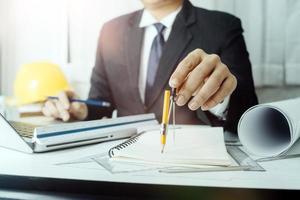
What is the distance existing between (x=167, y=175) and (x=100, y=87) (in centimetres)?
57

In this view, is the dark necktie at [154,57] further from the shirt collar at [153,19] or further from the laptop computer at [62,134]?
the laptop computer at [62,134]

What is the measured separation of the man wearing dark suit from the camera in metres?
0.87

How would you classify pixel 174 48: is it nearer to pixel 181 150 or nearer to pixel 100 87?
pixel 100 87

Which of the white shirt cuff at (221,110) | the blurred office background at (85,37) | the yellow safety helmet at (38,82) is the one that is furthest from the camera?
the yellow safety helmet at (38,82)

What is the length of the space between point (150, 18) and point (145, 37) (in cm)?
5

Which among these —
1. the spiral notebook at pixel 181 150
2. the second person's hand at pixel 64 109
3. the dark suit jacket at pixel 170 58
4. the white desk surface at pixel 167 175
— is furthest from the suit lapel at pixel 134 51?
the white desk surface at pixel 167 175

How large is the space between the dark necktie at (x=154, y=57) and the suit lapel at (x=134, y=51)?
0.11 ft

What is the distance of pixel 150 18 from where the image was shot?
95 cm

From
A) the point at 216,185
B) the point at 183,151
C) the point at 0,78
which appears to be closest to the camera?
the point at 216,185

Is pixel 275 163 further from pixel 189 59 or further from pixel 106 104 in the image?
pixel 106 104

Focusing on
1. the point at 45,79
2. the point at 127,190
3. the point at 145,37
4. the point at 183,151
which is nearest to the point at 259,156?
the point at 183,151

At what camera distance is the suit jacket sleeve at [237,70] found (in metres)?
0.80

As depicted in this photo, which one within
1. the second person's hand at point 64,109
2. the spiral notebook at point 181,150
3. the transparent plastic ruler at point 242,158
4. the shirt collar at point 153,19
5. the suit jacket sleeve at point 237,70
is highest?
the shirt collar at point 153,19

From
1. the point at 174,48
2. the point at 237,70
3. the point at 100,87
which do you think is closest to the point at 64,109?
the point at 100,87
